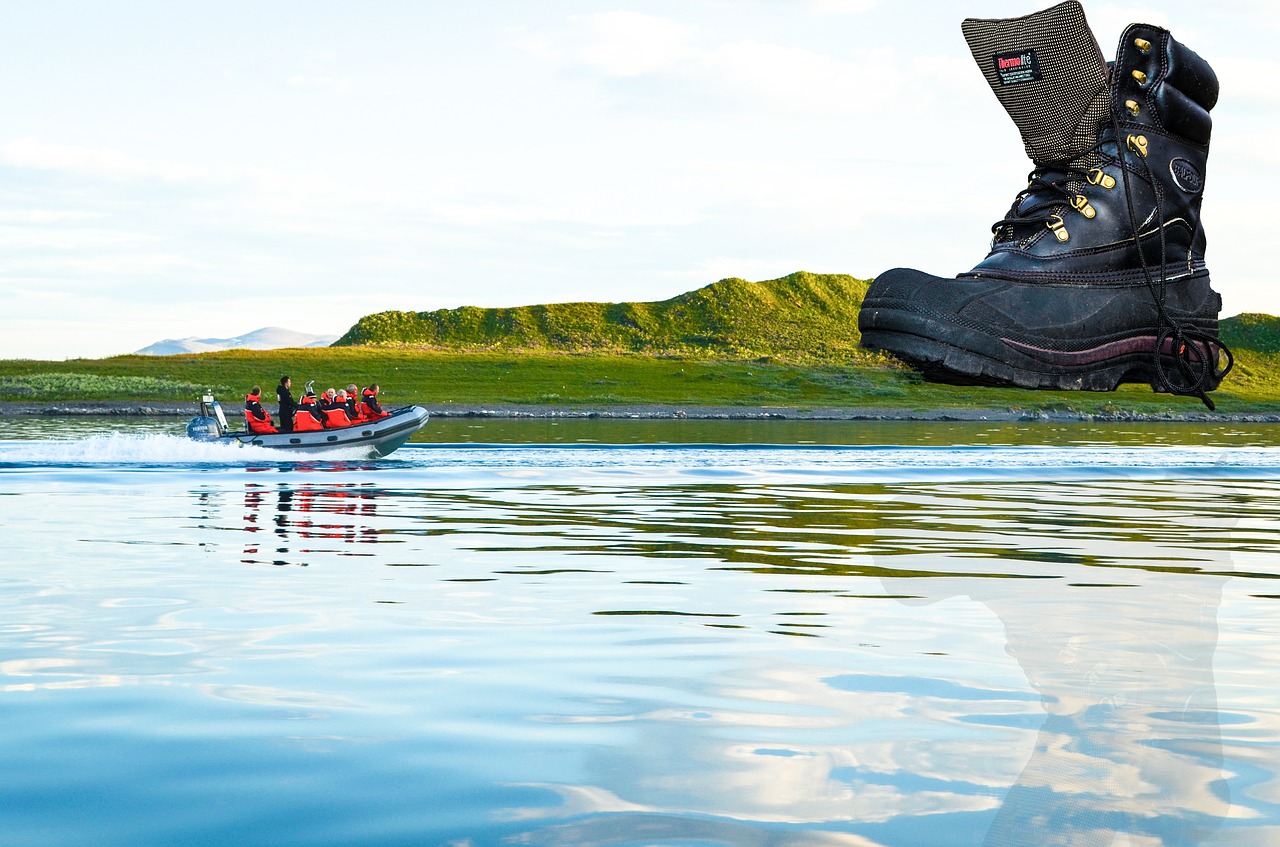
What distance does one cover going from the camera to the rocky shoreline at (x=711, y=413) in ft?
318

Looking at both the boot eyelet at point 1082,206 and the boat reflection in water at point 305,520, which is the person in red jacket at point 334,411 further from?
the boot eyelet at point 1082,206

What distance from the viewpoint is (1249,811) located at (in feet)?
23.8

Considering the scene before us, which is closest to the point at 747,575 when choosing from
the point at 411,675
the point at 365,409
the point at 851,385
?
the point at 411,675

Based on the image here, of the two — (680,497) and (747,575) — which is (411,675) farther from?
(680,497)

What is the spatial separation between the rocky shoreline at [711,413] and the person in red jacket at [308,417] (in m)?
45.7

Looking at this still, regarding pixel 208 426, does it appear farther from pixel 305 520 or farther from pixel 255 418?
pixel 305 520

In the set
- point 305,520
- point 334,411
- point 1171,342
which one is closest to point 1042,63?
point 1171,342

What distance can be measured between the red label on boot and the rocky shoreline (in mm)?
95684

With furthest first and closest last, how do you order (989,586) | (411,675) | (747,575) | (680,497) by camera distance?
1. (680,497)
2. (747,575)
3. (989,586)
4. (411,675)

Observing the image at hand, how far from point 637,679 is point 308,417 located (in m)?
41.4

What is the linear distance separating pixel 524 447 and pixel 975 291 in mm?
54685

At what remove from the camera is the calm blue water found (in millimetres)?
7270

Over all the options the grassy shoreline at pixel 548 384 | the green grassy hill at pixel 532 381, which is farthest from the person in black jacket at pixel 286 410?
the green grassy hill at pixel 532 381

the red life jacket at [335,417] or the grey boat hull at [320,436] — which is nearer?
the grey boat hull at [320,436]
